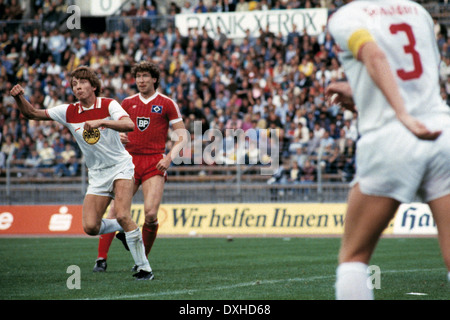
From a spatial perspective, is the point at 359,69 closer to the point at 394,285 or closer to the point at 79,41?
the point at 394,285

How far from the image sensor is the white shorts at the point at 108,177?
29.2 ft

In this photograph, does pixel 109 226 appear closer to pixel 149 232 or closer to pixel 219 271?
pixel 149 232

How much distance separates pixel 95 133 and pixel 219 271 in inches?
96.2

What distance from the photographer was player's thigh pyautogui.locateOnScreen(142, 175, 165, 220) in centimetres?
941

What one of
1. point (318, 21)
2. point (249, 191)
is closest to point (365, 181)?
point (249, 191)

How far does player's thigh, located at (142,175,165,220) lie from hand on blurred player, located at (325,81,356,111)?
5092 mm

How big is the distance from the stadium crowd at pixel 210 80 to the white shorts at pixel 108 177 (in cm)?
1046

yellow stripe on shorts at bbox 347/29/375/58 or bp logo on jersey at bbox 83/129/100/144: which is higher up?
yellow stripe on shorts at bbox 347/29/375/58

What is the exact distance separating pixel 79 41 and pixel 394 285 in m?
21.8

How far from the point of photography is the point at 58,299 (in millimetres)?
6941

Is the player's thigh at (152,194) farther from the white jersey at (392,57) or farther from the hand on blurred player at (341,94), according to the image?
the white jersey at (392,57)

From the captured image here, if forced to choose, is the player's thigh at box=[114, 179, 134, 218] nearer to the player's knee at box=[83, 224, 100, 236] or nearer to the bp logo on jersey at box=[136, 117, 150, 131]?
the player's knee at box=[83, 224, 100, 236]

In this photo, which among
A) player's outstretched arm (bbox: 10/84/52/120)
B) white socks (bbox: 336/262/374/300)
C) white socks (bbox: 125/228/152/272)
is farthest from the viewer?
white socks (bbox: 125/228/152/272)

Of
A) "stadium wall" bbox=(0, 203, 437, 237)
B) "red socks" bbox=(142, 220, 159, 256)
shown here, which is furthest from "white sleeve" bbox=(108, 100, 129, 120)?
"stadium wall" bbox=(0, 203, 437, 237)
